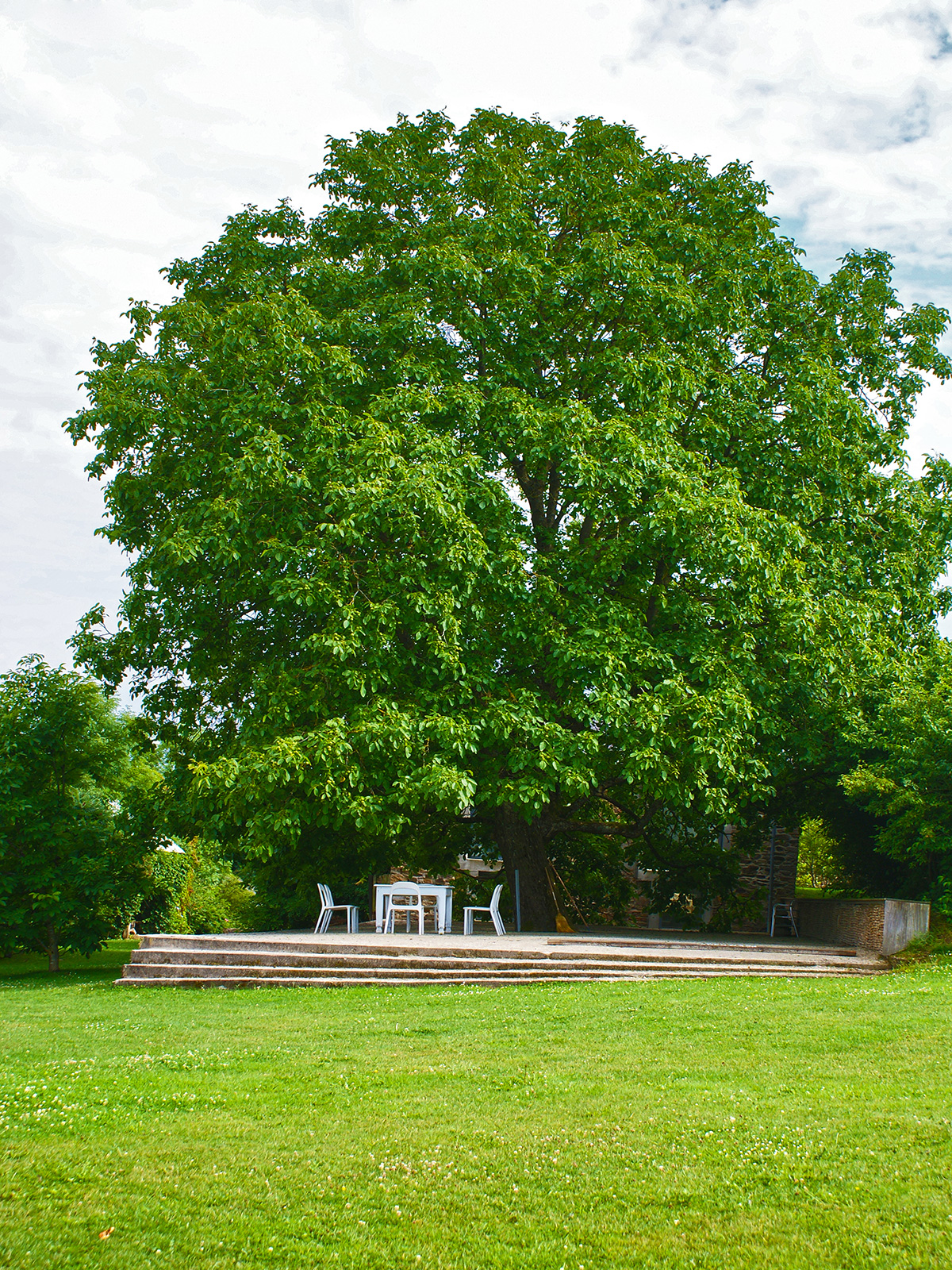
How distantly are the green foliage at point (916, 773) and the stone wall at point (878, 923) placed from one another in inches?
18.3

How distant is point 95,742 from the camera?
17.1 metres

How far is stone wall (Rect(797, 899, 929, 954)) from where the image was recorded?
14.5 m

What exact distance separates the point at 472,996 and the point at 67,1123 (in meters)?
5.86

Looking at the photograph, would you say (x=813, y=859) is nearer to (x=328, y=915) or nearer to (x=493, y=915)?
(x=493, y=915)

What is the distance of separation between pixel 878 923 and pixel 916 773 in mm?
2369

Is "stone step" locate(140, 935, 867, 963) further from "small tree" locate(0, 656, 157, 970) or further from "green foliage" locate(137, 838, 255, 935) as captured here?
"green foliage" locate(137, 838, 255, 935)

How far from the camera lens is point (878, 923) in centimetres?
1466

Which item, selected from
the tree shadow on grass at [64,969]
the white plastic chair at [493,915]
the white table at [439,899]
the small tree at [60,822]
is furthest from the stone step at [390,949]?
the small tree at [60,822]

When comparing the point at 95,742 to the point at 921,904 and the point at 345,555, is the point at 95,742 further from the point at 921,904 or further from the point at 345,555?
the point at 921,904

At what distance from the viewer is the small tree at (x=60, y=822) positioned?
1603 centimetres

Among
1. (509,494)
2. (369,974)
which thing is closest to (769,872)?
(509,494)

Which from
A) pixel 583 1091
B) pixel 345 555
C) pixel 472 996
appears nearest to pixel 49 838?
pixel 345 555

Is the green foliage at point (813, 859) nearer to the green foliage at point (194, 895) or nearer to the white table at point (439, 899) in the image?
the white table at point (439, 899)

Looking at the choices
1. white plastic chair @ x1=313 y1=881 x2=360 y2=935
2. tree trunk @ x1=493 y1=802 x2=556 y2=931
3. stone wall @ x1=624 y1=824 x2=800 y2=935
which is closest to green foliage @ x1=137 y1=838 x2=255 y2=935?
white plastic chair @ x1=313 y1=881 x2=360 y2=935
